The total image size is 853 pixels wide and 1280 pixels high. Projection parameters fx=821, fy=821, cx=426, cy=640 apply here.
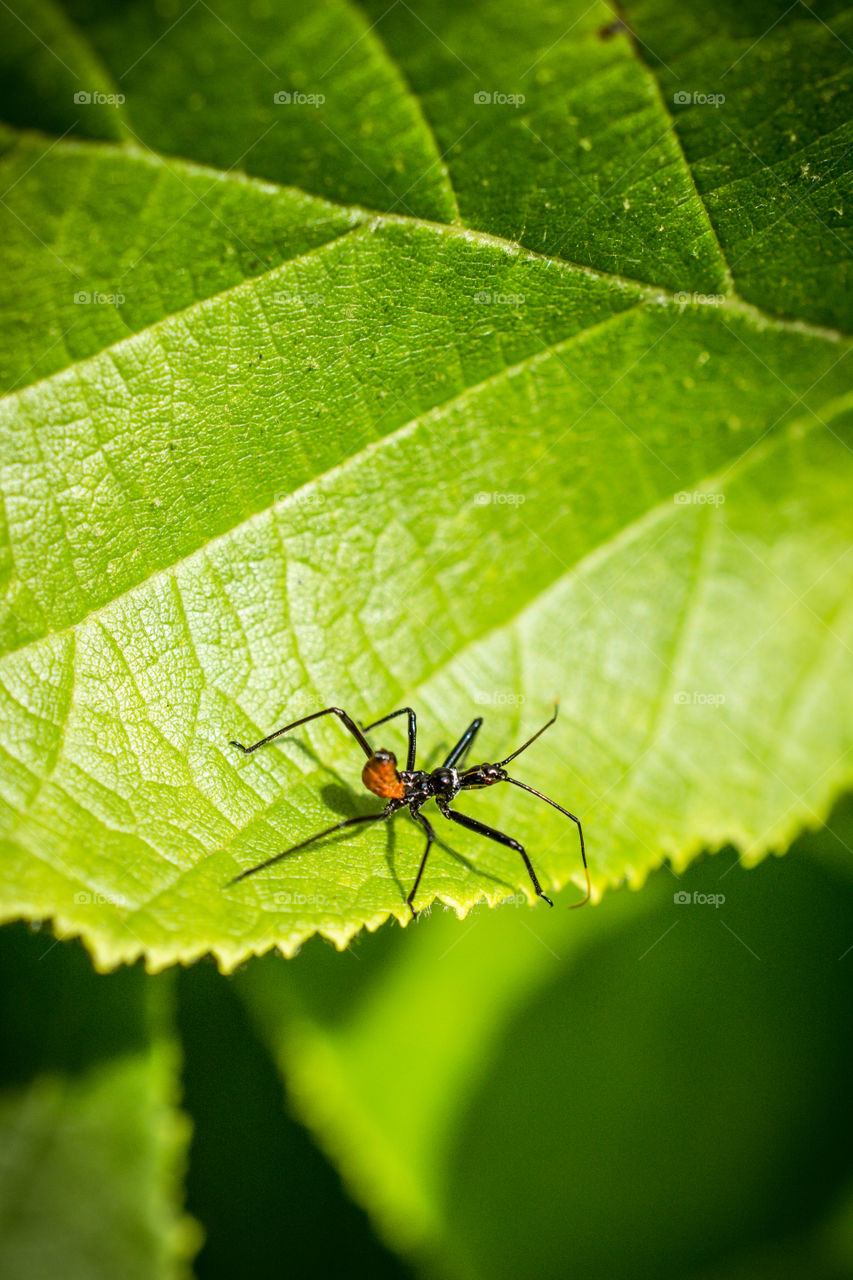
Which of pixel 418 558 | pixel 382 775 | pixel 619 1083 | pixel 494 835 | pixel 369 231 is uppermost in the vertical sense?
pixel 369 231

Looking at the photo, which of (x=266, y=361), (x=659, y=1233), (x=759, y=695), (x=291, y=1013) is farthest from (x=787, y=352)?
(x=659, y=1233)

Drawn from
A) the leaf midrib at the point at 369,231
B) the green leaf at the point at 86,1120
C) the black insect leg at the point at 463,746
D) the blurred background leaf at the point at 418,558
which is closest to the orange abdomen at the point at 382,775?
the blurred background leaf at the point at 418,558

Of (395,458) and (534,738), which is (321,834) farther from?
(395,458)

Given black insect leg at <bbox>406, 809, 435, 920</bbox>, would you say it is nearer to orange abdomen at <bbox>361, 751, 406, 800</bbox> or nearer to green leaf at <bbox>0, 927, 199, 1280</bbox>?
orange abdomen at <bbox>361, 751, 406, 800</bbox>

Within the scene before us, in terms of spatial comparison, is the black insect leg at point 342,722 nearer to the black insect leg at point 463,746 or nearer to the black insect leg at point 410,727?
the black insect leg at point 410,727

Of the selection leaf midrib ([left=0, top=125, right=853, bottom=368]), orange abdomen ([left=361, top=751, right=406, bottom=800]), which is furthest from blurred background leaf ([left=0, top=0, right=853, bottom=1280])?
orange abdomen ([left=361, top=751, right=406, bottom=800])

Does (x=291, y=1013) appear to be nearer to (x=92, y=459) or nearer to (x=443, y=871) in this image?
(x=443, y=871)

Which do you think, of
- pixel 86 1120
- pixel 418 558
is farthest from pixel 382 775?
pixel 86 1120
